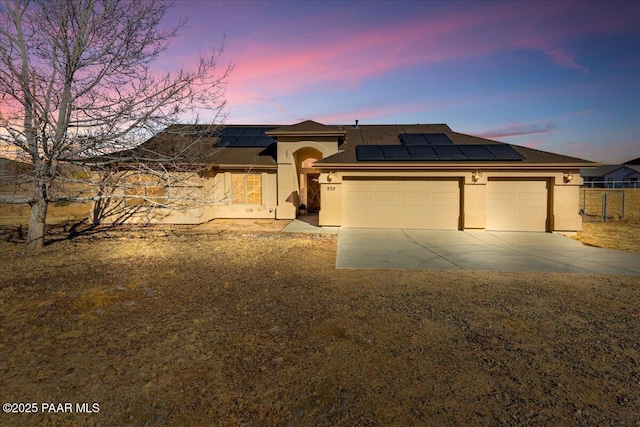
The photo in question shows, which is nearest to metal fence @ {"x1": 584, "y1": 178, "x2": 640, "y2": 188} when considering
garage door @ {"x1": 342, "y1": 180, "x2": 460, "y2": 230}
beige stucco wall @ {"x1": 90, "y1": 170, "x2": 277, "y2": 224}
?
garage door @ {"x1": 342, "y1": 180, "x2": 460, "y2": 230}

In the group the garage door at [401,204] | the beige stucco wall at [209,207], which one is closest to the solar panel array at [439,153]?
the garage door at [401,204]

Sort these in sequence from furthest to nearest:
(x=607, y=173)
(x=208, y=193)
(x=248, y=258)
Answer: (x=607, y=173) < (x=208, y=193) < (x=248, y=258)

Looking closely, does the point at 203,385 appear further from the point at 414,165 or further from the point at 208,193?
the point at 208,193

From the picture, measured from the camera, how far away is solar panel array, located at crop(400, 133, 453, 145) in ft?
51.2

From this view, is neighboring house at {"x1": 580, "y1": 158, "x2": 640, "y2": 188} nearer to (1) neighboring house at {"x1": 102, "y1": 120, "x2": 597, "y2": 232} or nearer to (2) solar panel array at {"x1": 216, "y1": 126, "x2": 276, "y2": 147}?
(1) neighboring house at {"x1": 102, "y1": 120, "x2": 597, "y2": 232}

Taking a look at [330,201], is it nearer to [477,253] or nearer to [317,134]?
[317,134]

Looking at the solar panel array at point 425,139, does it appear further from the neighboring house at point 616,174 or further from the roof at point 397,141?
the neighboring house at point 616,174

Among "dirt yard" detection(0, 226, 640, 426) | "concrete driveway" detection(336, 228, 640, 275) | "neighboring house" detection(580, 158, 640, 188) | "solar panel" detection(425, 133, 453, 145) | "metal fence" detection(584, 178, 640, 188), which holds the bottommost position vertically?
"dirt yard" detection(0, 226, 640, 426)

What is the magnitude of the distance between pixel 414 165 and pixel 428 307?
890 centimetres

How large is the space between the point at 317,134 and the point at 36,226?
36.6ft

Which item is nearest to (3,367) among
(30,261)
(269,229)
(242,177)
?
(30,261)

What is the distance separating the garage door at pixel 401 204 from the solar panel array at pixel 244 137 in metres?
6.82

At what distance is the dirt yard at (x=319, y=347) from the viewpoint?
2.82 m

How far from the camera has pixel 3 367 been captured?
3416 mm
